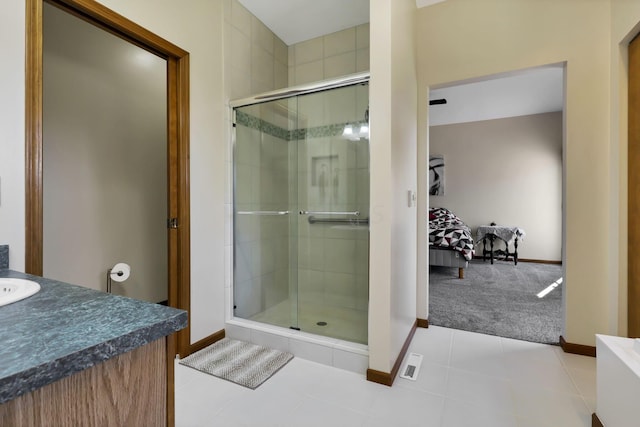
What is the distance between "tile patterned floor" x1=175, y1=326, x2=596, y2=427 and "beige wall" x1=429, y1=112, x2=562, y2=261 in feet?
13.6

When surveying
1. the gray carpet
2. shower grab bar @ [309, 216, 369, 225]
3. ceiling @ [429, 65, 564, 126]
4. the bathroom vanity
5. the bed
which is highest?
ceiling @ [429, 65, 564, 126]

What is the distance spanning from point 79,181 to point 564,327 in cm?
384

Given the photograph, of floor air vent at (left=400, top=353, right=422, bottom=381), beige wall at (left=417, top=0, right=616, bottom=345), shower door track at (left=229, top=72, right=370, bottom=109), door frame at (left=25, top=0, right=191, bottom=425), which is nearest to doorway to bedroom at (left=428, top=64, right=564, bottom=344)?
beige wall at (left=417, top=0, right=616, bottom=345)

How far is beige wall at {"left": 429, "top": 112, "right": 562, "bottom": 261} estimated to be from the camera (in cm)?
538

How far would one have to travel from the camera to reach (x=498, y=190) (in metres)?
5.74

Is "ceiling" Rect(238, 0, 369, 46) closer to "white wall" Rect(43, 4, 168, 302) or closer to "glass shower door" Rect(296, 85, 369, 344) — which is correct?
"glass shower door" Rect(296, 85, 369, 344)

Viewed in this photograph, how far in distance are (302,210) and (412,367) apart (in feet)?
4.54

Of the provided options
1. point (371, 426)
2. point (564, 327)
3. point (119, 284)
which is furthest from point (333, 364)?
point (119, 284)

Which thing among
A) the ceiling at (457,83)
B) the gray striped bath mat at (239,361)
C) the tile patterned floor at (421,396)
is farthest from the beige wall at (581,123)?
the gray striped bath mat at (239,361)

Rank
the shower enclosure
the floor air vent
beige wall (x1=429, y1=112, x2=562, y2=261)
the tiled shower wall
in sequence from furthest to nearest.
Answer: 1. beige wall (x1=429, y1=112, x2=562, y2=261)
2. the tiled shower wall
3. the shower enclosure
4. the floor air vent

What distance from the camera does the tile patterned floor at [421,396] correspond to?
4.75 feet

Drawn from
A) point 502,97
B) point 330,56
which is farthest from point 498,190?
point 330,56

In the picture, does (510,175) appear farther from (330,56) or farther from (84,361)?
(84,361)

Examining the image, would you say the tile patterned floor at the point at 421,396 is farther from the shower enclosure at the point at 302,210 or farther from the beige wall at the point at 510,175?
the beige wall at the point at 510,175
